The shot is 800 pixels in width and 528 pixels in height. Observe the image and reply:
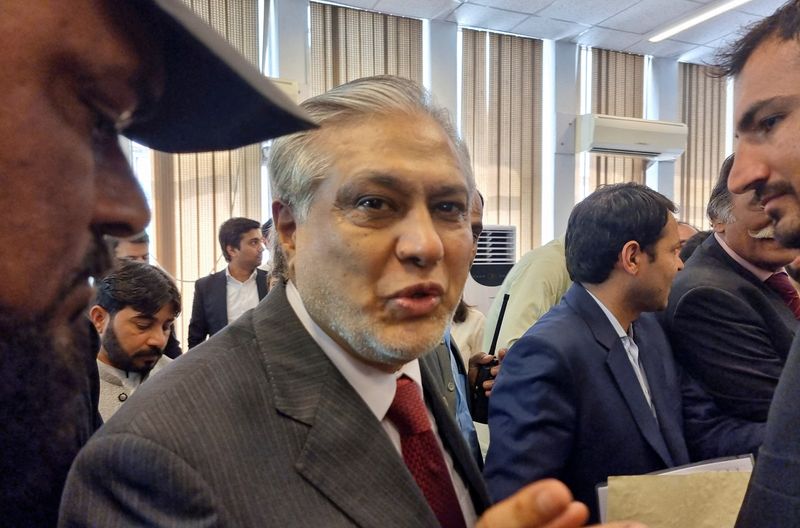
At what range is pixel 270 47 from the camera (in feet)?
13.6

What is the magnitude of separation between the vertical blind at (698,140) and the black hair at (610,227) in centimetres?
455

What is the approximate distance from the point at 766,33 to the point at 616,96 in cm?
501

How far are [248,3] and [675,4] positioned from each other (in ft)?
10.5

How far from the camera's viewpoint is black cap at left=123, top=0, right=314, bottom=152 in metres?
0.24

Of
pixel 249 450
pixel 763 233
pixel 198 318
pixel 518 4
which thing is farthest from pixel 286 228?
pixel 518 4

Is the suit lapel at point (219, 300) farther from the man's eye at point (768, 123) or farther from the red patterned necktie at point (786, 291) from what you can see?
the man's eye at point (768, 123)

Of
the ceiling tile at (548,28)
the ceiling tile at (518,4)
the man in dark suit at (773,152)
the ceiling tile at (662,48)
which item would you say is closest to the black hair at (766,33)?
the man in dark suit at (773,152)

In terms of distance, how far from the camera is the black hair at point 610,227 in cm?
154

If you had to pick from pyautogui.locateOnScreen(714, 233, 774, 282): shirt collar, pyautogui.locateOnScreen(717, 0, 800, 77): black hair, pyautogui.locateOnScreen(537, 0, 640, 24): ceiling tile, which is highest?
pyautogui.locateOnScreen(537, 0, 640, 24): ceiling tile

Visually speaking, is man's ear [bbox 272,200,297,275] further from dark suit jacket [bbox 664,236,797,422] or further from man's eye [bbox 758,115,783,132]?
dark suit jacket [bbox 664,236,797,422]

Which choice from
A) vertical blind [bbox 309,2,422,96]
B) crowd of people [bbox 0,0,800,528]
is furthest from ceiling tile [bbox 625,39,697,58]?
crowd of people [bbox 0,0,800,528]

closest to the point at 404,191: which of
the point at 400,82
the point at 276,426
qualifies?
the point at 400,82

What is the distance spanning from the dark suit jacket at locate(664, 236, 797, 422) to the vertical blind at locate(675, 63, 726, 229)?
4.53m

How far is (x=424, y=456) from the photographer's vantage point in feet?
2.70
